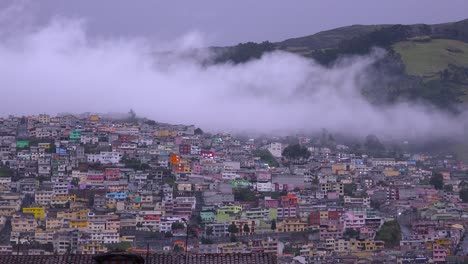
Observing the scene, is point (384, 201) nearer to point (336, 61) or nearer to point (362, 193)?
point (362, 193)

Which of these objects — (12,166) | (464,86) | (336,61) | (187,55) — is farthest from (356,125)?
(12,166)

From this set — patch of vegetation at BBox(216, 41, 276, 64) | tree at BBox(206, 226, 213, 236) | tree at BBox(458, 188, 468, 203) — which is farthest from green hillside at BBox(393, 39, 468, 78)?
tree at BBox(206, 226, 213, 236)

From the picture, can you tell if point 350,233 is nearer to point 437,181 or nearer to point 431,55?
point 437,181

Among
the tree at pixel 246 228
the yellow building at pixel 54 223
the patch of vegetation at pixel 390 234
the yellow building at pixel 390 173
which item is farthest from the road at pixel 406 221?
the yellow building at pixel 54 223

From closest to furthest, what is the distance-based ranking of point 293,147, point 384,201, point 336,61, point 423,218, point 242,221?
point 242,221, point 423,218, point 384,201, point 293,147, point 336,61

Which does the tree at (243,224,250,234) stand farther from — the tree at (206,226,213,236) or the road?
the road

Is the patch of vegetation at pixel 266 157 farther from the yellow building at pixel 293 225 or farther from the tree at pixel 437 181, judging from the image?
the yellow building at pixel 293 225
